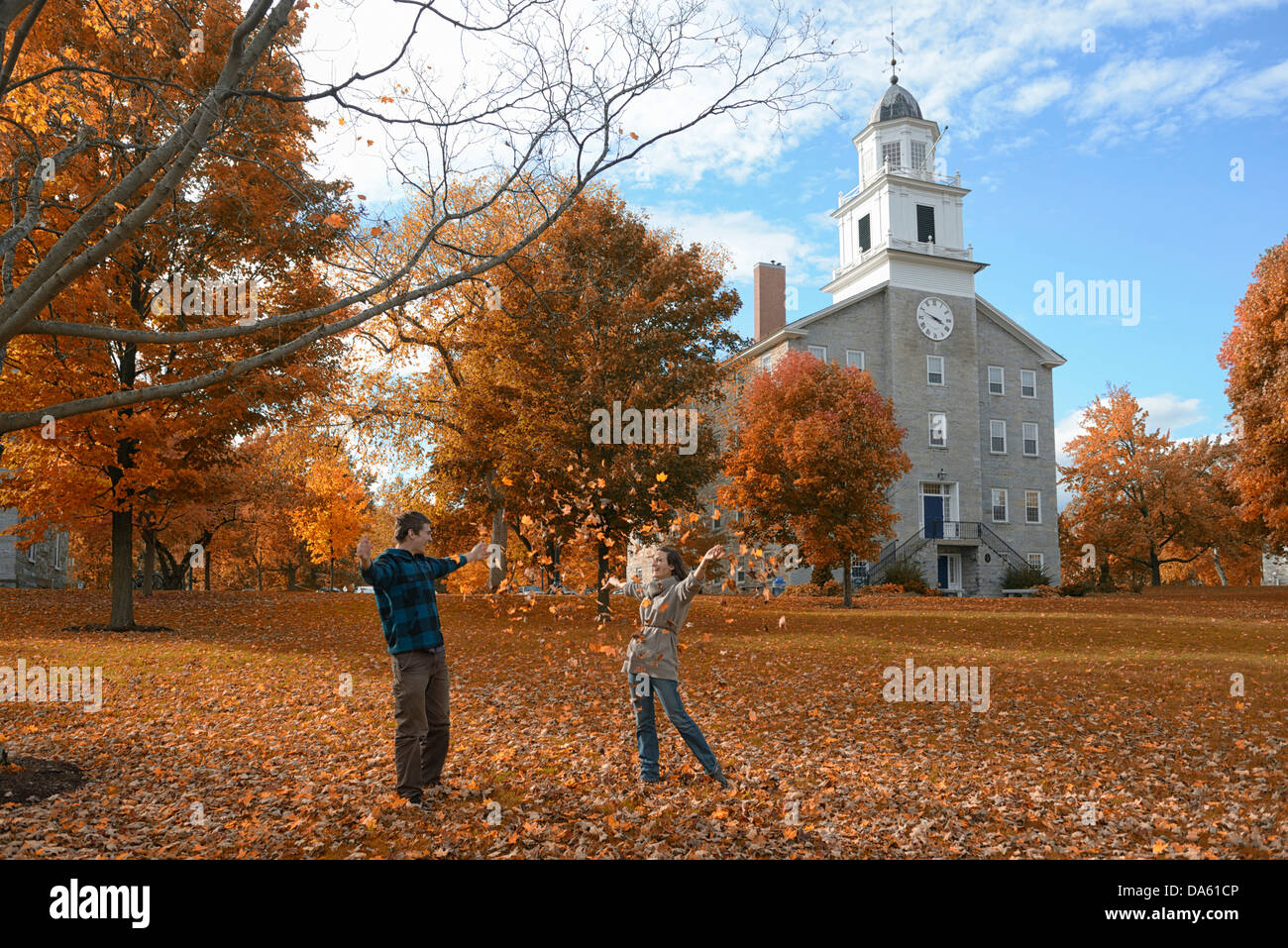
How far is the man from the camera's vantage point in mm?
6664

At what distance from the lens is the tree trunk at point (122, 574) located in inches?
739

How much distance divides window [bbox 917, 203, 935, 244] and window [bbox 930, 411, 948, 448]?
9157 mm

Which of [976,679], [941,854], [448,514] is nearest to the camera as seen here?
[941,854]

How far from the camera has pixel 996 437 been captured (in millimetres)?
44219

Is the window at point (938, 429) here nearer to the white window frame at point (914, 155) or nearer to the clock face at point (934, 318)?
the clock face at point (934, 318)

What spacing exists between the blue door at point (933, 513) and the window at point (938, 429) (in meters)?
2.76

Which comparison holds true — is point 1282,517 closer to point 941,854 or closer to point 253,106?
point 941,854

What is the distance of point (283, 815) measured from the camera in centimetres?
675

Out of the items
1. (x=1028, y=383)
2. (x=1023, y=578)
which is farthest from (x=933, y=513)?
(x=1028, y=383)

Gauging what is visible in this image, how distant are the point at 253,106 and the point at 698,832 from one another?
1042 centimetres

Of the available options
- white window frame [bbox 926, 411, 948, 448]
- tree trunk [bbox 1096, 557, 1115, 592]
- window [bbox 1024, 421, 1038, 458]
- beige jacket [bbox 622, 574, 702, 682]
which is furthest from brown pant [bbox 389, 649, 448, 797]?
window [bbox 1024, 421, 1038, 458]

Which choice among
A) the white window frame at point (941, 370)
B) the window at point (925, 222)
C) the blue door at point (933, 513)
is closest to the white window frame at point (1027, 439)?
the white window frame at point (941, 370)

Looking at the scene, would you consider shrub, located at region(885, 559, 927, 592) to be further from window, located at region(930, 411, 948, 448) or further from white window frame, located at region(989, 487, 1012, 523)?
Result: white window frame, located at region(989, 487, 1012, 523)
